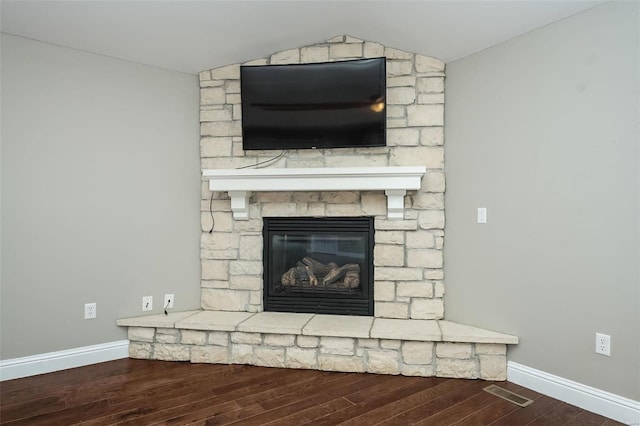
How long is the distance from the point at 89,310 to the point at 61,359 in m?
0.36

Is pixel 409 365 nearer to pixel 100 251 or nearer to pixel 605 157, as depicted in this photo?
pixel 605 157

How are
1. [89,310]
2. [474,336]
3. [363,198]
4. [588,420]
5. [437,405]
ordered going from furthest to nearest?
1. [363,198]
2. [89,310]
3. [474,336]
4. [437,405]
5. [588,420]

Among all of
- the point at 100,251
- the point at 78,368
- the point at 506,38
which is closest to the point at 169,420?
the point at 78,368

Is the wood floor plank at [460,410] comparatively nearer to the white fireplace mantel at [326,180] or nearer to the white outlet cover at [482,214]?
the white outlet cover at [482,214]

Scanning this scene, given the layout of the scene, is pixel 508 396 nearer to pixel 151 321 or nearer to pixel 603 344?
pixel 603 344

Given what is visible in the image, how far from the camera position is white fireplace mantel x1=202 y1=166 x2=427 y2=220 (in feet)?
8.35

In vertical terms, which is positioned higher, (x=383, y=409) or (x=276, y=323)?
(x=276, y=323)

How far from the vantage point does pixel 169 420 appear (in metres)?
1.88

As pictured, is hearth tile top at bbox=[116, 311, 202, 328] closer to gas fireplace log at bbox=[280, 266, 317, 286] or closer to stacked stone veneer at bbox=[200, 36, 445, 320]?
stacked stone veneer at bbox=[200, 36, 445, 320]

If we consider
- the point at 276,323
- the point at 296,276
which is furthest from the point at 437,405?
the point at 296,276

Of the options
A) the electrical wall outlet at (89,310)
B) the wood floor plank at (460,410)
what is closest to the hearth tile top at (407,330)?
the wood floor plank at (460,410)

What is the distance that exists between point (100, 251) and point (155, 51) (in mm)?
1570

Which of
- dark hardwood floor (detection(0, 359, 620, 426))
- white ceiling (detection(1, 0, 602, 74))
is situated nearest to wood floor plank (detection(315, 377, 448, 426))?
dark hardwood floor (detection(0, 359, 620, 426))

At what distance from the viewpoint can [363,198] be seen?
9.32ft
